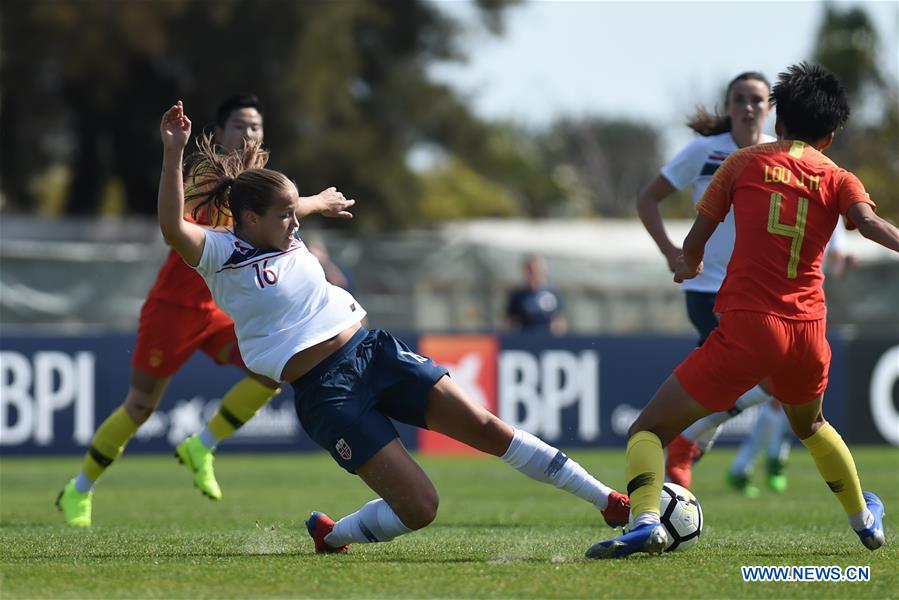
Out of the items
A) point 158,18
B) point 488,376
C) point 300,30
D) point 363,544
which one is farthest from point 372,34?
point 363,544

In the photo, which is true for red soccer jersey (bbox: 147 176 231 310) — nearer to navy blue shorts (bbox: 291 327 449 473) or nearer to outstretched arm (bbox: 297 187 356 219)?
outstretched arm (bbox: 297 187 356 219)

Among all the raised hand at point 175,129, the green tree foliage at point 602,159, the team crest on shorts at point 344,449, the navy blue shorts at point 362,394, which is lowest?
the green tree foliage at point 602,159

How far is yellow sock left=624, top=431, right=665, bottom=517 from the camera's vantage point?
5.79m

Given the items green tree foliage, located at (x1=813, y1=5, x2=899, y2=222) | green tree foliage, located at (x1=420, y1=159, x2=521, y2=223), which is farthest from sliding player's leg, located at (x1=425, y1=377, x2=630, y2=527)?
green tree foliage, located at (x1=420, y1=159, x2=521, y2=223)

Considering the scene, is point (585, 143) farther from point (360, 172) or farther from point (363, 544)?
point (363, 544)

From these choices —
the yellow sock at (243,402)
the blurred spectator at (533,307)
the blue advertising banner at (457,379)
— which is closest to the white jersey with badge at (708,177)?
the yellow sock at (243,402)

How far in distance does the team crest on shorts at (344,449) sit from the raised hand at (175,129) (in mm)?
1441

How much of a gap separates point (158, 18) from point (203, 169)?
85.0 ft

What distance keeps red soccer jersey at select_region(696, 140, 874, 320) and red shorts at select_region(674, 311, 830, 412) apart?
6cm

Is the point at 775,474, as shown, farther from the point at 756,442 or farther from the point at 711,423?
the point at 711,423

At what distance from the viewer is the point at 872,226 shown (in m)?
5.59

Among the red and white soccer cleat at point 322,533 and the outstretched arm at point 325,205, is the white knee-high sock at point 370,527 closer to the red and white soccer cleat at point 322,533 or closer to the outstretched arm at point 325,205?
the red and white soccer cleat at point 322,533

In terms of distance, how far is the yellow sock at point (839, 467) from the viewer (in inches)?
239

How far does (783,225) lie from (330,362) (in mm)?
2042
